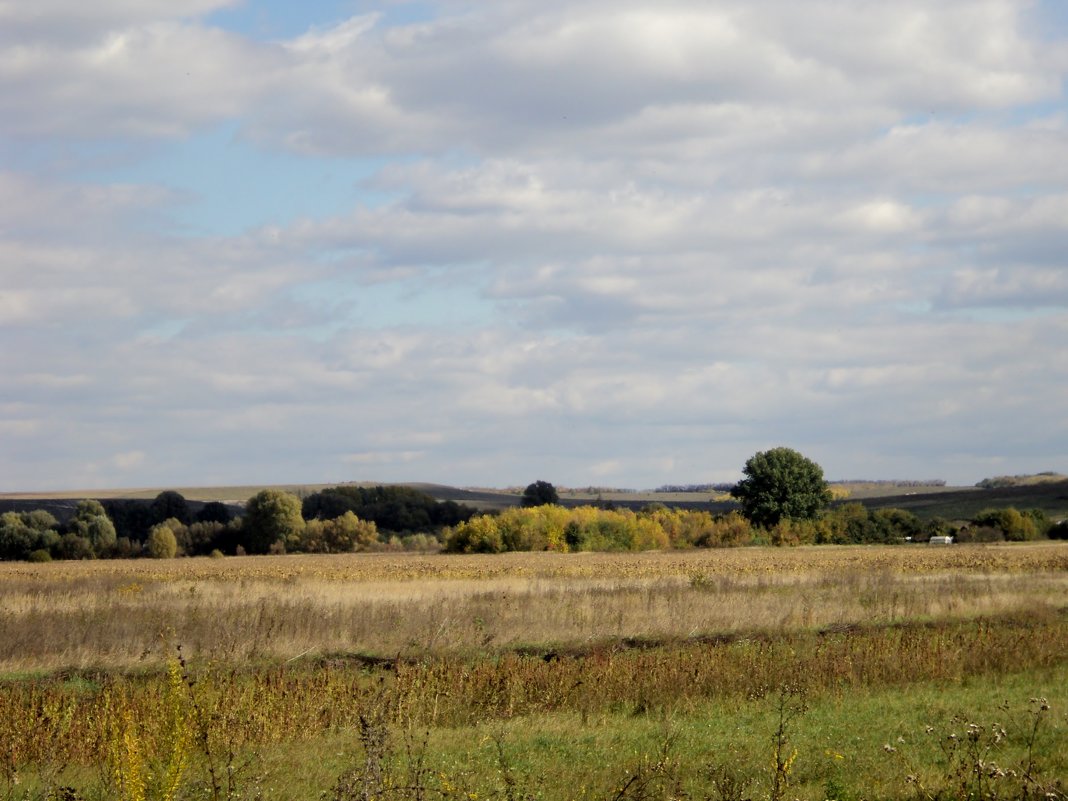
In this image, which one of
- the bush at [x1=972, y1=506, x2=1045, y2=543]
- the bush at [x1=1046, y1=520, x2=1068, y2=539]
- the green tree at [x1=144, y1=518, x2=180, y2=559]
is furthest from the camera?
the green tree at [x1=144, y1=518, x2=180, y2=559]

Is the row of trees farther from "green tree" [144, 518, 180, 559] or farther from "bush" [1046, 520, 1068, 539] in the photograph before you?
"bush" [1046, 520, 1068, 539]

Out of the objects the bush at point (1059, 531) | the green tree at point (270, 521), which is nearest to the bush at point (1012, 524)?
the bush at point (1059, 531)

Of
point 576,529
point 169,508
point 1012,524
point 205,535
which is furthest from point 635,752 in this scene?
point 169,508

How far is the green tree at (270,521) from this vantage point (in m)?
95.5

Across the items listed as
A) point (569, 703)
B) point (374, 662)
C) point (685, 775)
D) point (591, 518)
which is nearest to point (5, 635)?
point (374, 662)

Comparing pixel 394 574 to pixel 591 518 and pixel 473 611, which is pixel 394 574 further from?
pixel 591 518

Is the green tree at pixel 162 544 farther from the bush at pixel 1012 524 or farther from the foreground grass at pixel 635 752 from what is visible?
the foreground grass at pixel 635 752

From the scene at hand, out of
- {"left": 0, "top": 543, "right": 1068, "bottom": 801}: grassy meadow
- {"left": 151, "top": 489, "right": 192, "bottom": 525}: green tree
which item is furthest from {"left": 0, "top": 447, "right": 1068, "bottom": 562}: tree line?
{"left": 0, "top": 543, "right": 1068, "bottom": 801}: grassy meadow

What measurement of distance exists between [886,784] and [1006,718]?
3711 mm

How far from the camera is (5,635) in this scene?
67.2 ft

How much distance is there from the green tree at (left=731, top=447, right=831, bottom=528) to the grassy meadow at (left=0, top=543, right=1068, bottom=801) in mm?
66653

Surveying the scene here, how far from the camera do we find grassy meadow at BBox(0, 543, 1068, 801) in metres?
9.38

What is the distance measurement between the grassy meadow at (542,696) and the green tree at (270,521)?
6635 centimetres

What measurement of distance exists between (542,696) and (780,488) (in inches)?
3338
